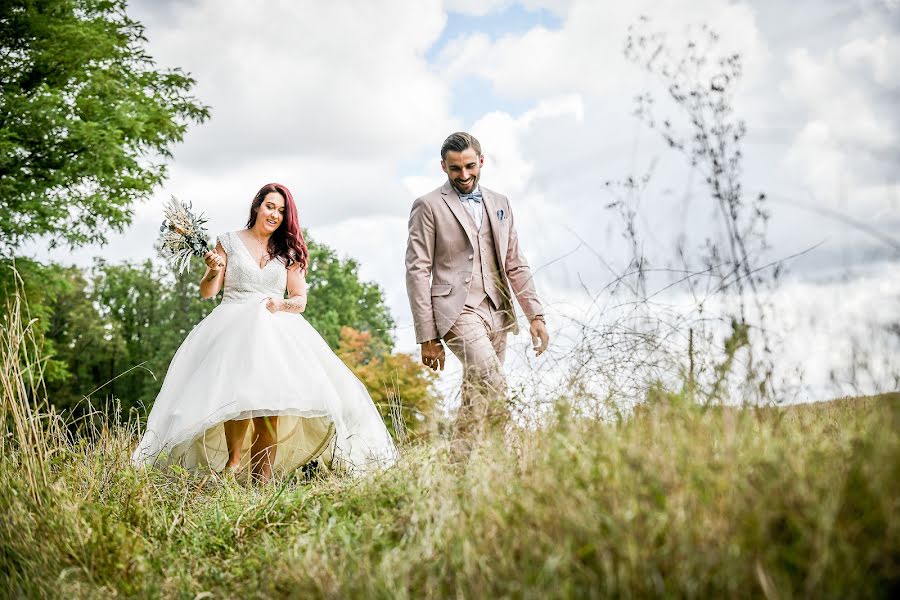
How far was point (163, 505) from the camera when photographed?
4258 mm

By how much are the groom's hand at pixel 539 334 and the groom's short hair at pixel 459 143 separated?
1.29 metres

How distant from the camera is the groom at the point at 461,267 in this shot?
4.97 metres

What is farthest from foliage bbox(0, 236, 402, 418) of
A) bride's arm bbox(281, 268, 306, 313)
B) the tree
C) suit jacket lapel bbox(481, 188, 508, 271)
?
suit jacket lapel bbox(481, 188, 508, 271)

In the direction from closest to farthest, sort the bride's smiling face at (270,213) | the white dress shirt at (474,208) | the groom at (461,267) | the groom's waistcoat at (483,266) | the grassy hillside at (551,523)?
the grassy hillside at (551,523) → the groom at (461,267) → the groom's waistcoat at (483,266) → the white dress shirt at (474,208) → the bride's smiling face at (270,213)

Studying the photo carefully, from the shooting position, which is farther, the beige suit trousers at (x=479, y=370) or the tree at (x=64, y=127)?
the tree at (x=64, y=127)

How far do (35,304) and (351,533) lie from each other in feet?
44.7

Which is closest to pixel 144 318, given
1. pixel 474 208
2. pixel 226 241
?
pixel 226 241

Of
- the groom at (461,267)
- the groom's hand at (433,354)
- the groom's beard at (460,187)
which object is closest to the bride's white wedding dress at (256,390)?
the groom's hand at (433,354)

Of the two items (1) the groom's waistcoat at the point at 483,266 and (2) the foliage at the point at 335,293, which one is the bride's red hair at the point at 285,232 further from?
(2) the foliage at the point at 335,293

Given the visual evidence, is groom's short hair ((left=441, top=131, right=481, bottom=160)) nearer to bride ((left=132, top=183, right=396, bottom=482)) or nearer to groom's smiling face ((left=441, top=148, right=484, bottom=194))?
groom's smiling face ((left=441, top=148, right=484, bottom=194))

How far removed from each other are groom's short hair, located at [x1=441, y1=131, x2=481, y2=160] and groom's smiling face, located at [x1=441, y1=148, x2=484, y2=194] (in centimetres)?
2

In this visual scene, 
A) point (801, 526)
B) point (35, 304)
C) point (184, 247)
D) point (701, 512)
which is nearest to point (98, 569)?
point (701, 512)

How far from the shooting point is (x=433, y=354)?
5.07 meters

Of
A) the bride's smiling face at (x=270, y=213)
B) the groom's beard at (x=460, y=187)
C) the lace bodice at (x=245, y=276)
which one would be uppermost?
the bride's smiling face at (x=270, y=213)
